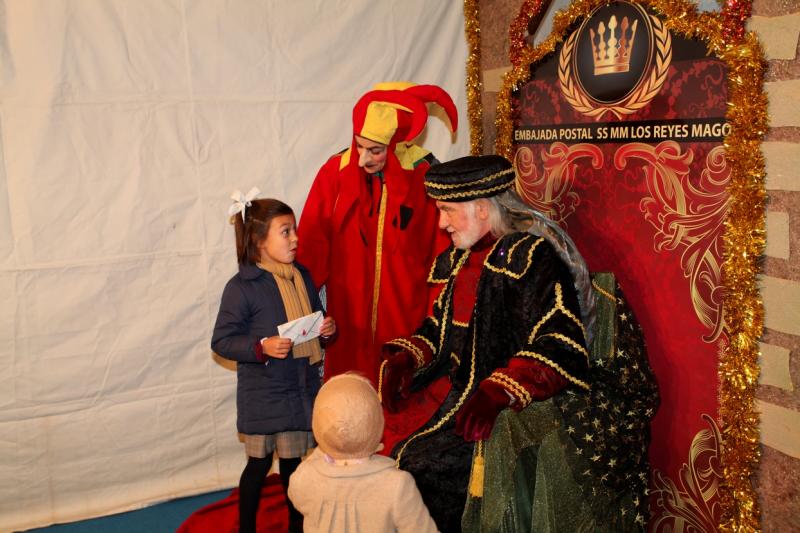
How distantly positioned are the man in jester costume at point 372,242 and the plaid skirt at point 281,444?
0.55m

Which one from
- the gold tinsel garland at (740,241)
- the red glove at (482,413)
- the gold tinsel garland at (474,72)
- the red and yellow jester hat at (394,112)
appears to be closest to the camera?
the red glove at (482,413)

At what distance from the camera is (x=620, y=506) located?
9.03 feet

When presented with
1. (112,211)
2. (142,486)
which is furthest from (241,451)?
(112,211)

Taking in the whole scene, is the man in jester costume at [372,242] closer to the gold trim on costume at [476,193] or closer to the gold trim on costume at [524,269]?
the gold trim on costume at [476,193]

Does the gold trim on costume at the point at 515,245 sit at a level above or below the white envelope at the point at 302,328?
above

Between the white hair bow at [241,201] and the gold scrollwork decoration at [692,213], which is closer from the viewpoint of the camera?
the gold scrollwork decoration at [692,213]

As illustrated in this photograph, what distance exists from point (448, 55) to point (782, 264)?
2432 mm

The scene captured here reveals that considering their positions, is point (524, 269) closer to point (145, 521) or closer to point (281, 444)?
point (281, 444)

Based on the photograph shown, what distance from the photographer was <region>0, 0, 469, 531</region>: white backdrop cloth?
12.4 feet

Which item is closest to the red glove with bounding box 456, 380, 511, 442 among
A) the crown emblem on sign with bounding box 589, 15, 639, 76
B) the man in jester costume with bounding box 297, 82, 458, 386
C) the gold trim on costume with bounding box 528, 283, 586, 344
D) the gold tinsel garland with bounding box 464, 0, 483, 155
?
the gold trim on costume with bounding box 528, 283, 586, 344

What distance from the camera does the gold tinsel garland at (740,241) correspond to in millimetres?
2629

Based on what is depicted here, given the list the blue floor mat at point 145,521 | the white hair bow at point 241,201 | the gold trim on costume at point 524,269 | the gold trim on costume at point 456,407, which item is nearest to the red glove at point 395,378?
the gold trim on costume at point 456,407

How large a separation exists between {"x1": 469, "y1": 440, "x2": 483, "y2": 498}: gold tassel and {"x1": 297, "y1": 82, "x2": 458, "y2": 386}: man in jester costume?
1218mm

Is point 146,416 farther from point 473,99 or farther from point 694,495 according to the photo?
point 694,495
